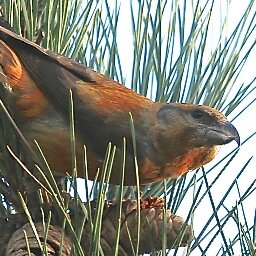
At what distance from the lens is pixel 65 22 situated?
5.08ft

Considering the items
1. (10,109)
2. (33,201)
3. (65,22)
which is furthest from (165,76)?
(33,201)

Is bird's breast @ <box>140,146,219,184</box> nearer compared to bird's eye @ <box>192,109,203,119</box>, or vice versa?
bird's breast @ <box>140,146,219,184</box>

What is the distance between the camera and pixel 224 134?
169 cm

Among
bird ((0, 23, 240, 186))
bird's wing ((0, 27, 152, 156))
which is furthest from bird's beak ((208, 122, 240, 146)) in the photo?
bird's wing ((0, 27, 152, 156))

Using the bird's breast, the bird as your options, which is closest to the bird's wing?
the bird

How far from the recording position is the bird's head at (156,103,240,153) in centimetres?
166

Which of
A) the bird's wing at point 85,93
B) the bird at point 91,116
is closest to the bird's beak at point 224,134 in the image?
the bird at point 91,116

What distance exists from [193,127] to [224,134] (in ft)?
0.52

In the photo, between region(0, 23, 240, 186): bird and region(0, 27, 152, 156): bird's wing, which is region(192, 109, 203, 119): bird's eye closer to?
region(0, 23, 240, 186): bird

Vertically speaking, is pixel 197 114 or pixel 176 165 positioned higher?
pixel 197 114

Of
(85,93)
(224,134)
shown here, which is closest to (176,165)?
(224,134)

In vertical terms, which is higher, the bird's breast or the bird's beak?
the bird's beak

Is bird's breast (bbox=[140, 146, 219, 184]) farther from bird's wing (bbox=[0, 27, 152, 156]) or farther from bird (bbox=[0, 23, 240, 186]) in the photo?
bird's wing (bbox=[0, 27, 152, 156])

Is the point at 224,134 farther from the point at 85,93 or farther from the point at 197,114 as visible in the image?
the point at 85,93
